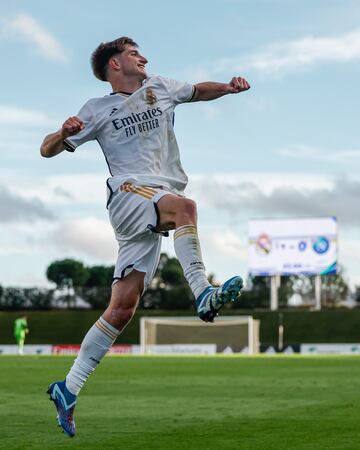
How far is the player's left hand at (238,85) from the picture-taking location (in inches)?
267

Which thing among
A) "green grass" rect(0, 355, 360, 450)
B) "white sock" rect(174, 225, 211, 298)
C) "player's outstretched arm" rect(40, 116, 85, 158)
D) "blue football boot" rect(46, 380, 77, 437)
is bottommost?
"green grass" rect(0, 355, 360, 450)

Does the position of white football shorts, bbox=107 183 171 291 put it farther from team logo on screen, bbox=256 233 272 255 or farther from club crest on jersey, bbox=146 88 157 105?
team logo on screen, bbox=256 233 272 255

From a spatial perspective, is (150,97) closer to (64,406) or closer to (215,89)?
(215,89)

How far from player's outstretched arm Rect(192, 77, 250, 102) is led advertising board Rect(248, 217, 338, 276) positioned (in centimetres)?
5018

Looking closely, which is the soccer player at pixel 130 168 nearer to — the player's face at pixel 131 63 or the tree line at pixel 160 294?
the player's face at pixel 131 63

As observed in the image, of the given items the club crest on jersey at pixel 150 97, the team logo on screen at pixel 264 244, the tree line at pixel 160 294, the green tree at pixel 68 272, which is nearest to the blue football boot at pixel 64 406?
the club crest on jersey at pixel 150 97

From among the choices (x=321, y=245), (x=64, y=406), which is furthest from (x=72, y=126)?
(x=321, y=245)

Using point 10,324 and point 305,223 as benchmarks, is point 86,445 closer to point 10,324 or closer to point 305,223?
point 305,223

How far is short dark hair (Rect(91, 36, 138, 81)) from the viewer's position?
684cm

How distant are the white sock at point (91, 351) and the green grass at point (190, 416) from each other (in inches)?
23.2

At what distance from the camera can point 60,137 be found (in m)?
6.36

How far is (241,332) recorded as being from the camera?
50.6 meters

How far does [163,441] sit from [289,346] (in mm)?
42911

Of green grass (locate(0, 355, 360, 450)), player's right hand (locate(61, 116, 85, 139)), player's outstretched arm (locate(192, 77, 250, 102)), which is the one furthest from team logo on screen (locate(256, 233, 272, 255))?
player's right hand (locate(61, 116, 85, 139))
